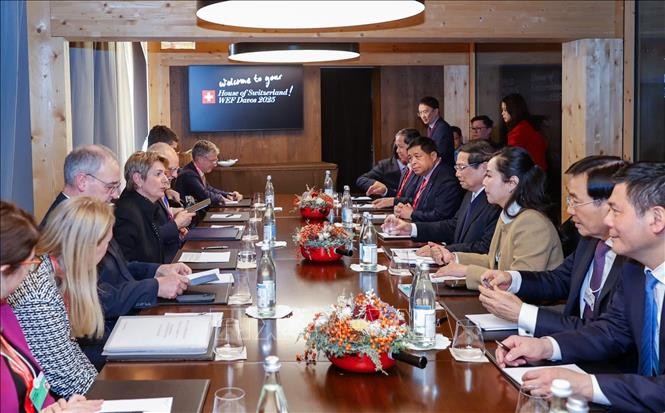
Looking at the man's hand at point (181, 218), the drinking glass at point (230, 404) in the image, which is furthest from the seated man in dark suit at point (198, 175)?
the drinking glass at point (230, 404)

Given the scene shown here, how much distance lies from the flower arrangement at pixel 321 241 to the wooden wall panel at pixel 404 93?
707 centimetres

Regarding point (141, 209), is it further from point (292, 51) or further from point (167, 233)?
point (292, 51)

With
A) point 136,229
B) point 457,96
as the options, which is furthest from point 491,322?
point 457,96

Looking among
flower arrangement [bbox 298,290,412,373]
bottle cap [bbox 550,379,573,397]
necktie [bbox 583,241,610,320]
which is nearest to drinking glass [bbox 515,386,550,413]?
bottle cap [bbox 550,379,573,397]

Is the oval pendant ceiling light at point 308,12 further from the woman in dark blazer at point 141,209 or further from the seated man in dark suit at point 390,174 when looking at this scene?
the seated man in dark suit at point 390,174

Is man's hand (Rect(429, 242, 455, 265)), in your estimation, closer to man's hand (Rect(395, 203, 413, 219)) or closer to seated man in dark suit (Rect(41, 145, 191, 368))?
seated man in dark suit (Rect(41, 145, 191, 368))

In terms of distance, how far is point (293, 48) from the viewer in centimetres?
480

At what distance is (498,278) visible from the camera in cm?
337

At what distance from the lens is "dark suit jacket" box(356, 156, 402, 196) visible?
8250mm

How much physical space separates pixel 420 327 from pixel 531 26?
4448 mm

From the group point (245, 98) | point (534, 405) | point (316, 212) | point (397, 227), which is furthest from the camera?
point (245, 98)

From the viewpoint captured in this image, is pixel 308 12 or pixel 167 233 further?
pixel 167 233

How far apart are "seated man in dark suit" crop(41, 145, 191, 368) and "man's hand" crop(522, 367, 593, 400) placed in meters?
1.58

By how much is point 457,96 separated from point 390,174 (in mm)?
2980
